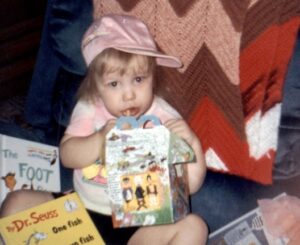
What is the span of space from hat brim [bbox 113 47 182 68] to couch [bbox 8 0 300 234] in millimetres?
176

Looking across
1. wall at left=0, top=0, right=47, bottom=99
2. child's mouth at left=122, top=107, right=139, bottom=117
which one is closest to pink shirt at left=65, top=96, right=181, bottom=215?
child's mouth at left=122, top=107, right=139, bottom=117

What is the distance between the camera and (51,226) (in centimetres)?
124

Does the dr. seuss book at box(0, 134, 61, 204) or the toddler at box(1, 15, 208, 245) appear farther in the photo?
the dr. seuss book at box(0, 134, 61, 204)

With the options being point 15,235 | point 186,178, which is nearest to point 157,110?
point 186,178

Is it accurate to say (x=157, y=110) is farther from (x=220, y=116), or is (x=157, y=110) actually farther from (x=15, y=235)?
(x=15, y=235)

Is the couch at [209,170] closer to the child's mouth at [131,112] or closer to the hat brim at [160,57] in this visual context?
the hat brim at [160,57]

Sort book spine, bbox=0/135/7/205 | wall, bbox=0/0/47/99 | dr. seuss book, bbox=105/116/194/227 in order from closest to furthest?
1. dr. seuss book, bbox=105/116/194/227
2. book spine, bbox=0/135/7/205
3. wall, bbox=0/0/47/99

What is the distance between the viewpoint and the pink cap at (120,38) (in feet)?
4.04

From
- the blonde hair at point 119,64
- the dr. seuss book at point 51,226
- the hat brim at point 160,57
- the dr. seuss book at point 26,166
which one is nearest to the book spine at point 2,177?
the dr. seuss book at point 26,166

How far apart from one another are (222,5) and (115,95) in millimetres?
335

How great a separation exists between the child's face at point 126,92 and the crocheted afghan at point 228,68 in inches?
5.4

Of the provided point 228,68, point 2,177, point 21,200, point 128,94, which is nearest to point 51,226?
point 21,200

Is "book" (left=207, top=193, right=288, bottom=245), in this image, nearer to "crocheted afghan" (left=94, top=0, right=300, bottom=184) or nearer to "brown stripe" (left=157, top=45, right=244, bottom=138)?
"crocheted afghan" (left=94, top=0, right=300, bottom=184)

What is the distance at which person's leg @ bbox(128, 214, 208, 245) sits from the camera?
4.04 feet
